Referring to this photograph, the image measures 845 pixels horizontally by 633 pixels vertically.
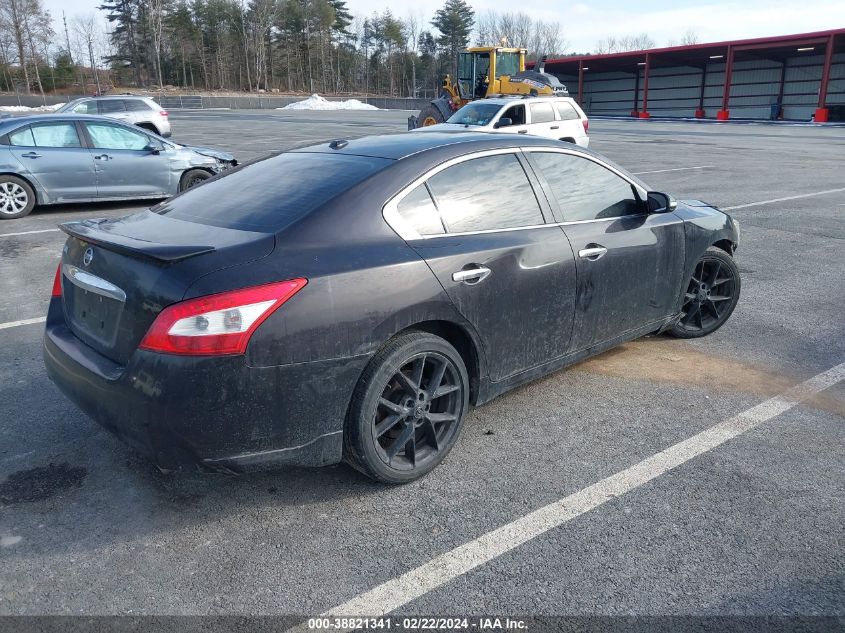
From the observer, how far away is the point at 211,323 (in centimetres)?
266

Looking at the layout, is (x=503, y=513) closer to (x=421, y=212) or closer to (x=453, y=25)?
(x=421, y=212)

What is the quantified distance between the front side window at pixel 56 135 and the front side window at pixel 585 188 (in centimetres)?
847

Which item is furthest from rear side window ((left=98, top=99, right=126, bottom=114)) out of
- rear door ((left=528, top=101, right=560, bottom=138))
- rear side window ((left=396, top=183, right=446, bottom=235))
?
rear side window ((left=396, top=183, right=446, bottom=235))

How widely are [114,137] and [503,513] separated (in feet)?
31.3

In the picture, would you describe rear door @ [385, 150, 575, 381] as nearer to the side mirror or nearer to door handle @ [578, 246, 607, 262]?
door handle @ [578, 246, 607, 262]

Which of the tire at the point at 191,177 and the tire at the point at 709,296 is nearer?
the tire at the point at 709,296

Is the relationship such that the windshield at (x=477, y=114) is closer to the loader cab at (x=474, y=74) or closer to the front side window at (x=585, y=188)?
the loader cab at (x=474, y=74)

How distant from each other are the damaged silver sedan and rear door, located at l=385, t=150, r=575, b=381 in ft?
27.1

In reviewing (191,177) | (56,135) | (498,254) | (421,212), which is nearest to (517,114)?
(191,177)

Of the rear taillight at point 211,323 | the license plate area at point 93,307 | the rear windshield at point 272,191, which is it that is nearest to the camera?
the rear taillight at point 211,323

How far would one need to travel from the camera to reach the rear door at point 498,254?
10.9 ft

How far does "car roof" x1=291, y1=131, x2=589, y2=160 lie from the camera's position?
143 inches

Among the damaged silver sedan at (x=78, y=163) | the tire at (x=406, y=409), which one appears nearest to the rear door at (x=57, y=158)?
the damaged silver sedan at (x=78, y=163)

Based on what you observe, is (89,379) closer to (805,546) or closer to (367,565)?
(367,565)
